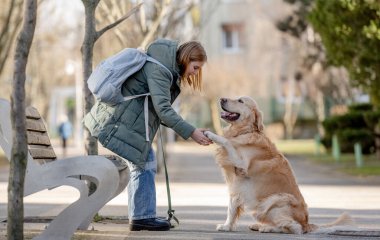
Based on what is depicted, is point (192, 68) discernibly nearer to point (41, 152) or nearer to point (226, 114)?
point (226, 114)

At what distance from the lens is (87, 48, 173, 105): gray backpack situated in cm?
827

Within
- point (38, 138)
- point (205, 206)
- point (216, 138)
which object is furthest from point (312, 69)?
point (38, 138)

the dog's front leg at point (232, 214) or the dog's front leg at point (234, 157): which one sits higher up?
the dog's front leg at point (234, 157)

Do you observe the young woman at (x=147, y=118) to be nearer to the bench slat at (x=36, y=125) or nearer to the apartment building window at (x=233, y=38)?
the bench slat at (x=36, y=125)

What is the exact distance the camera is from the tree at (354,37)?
881 inches

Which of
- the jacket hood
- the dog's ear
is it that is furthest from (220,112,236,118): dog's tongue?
the jacket hood

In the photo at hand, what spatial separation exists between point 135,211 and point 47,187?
1107mm

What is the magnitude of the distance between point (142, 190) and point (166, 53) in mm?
1280

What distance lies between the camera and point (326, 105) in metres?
61.4

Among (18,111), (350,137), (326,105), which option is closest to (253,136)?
(18,111)

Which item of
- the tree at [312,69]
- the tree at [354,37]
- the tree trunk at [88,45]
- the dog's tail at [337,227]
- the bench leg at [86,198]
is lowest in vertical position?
the dog's tail at [337,227]

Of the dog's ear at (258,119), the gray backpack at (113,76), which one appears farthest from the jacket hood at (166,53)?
the dog's ear at (258,119)

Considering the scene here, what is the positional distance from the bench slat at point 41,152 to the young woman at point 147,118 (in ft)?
1.76

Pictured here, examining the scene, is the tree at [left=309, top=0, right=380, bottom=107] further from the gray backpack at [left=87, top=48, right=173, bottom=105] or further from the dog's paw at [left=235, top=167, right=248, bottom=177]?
the gray backpack at [left=87, top=48, right=173, bottom=105]
